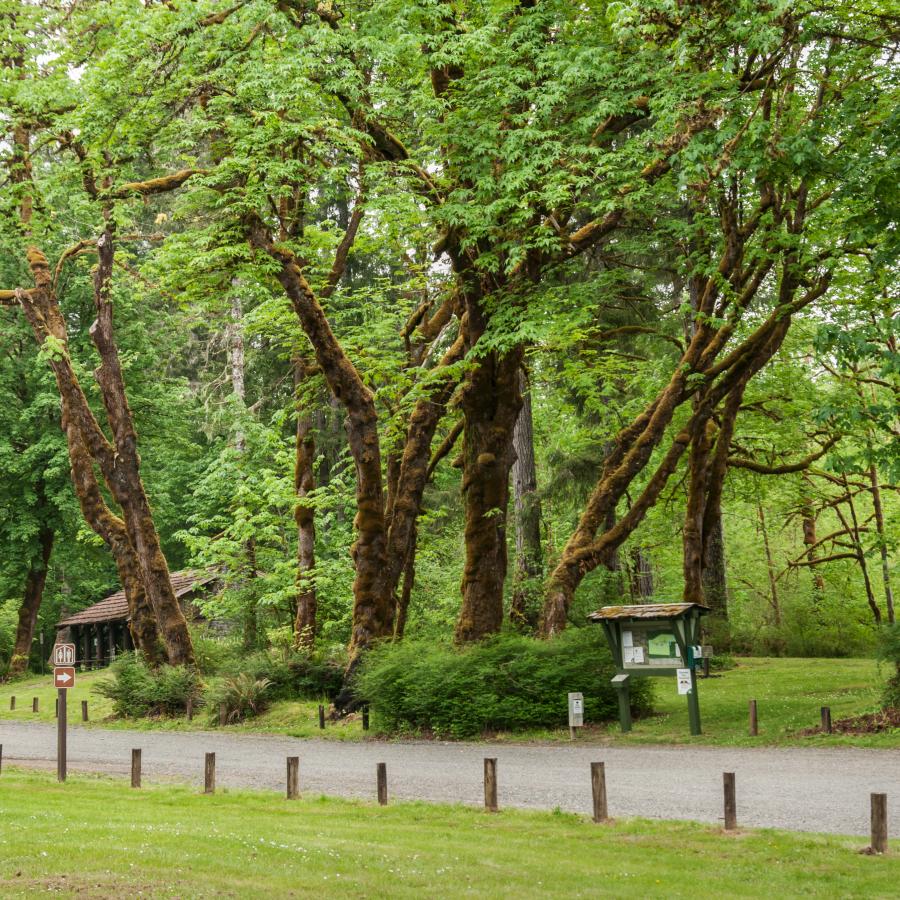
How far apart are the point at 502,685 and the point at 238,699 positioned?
26.1 ft

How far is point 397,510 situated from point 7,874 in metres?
15.8

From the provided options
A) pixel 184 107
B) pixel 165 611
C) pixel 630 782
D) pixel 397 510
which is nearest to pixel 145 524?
pixel 165 611

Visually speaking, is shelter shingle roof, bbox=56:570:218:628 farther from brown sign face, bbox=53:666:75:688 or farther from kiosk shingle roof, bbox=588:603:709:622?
kiosk shingle roof, bbox=588:603:709:622

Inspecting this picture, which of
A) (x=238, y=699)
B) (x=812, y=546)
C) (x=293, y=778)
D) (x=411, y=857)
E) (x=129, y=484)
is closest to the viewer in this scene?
(x=411, y=857)

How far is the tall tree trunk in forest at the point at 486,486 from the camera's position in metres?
22.2

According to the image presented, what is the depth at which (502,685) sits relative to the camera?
2016 cm

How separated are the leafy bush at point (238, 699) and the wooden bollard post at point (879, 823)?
18.0m

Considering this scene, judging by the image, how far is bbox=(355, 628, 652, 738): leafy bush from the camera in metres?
19.9

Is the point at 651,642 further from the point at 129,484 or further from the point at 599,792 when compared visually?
the point at 129,484

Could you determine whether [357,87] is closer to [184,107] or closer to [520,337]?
[184,107]

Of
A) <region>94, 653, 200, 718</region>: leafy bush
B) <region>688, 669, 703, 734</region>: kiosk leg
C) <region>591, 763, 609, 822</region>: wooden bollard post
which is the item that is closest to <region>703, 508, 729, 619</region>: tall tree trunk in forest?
→ <region>688, 669, 703, 734</region>: kiosk leg

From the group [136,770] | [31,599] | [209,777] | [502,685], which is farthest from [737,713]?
[31,599]

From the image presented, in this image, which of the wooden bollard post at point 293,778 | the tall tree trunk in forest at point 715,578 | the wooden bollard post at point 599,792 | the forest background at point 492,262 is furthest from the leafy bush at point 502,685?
the tall tree trunk in forest at point 715,578

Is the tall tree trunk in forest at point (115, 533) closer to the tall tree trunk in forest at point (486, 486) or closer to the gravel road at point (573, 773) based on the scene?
the gravel road at point (573, 773)
